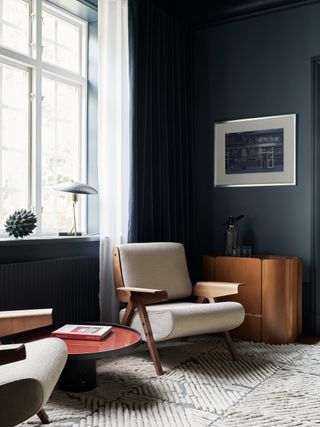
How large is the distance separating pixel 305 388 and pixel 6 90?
264 cm

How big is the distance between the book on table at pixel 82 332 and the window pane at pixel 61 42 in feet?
6.70

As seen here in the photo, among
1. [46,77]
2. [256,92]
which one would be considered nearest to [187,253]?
[256,92]

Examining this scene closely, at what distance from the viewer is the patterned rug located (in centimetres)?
226

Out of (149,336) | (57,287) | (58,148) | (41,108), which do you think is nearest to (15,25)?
(41,108)

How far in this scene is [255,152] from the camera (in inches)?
167

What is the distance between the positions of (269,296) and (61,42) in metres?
2.51

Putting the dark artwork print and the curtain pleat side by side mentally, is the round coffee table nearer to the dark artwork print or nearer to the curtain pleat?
the curtain pleat

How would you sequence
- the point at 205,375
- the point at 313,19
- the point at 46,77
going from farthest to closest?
the point at 313,19 → the point at 46,77 → the point at 205,375

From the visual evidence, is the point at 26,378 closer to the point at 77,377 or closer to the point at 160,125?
the point at 77,377

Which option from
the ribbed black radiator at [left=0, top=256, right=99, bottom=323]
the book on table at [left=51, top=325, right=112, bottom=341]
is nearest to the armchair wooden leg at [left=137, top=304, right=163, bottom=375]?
the book on table at [left=51, top=325, right=112, bottom=341]

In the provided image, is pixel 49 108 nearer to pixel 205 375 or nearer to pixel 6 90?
pixel 6 90

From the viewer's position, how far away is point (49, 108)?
3680mm

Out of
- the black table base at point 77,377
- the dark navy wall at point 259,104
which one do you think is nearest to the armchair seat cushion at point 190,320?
the black table base at point 77,377

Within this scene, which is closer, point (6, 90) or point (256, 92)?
point (6, 90)
